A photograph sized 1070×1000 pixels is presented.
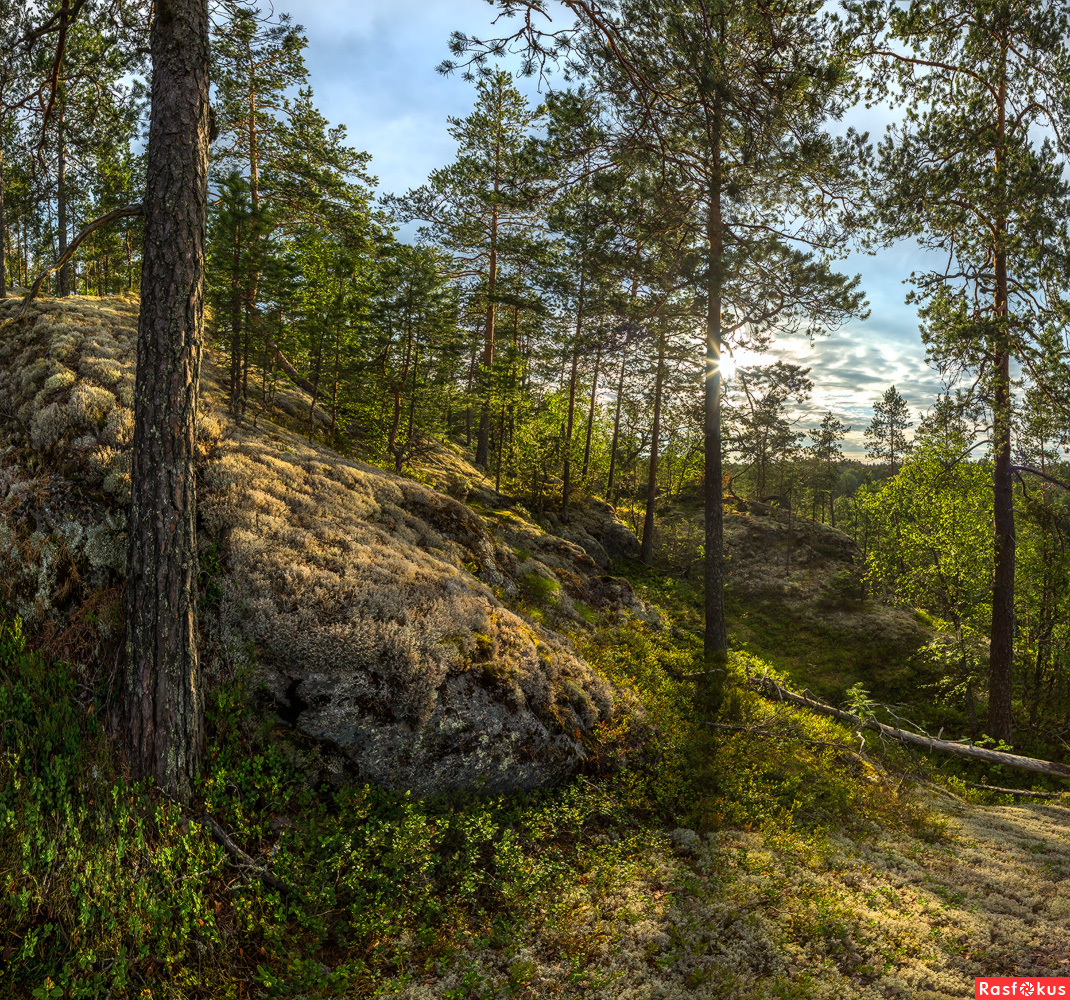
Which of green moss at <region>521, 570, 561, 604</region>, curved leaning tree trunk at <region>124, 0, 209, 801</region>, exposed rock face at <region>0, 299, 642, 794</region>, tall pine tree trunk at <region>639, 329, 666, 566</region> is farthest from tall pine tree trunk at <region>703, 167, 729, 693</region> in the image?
curved leaning tree trunk at <region>124, 0, 209, 801</region>

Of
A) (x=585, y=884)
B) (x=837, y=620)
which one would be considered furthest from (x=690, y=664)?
(x=837, y=620)

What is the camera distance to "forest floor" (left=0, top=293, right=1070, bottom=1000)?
13.0 ft

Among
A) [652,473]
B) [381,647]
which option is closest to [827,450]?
[652,473]

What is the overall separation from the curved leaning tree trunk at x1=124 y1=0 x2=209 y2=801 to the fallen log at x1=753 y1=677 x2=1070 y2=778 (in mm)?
11832

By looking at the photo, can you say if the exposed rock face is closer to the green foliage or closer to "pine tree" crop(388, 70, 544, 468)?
the green foliage

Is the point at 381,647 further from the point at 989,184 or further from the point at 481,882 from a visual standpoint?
the point at 989,184

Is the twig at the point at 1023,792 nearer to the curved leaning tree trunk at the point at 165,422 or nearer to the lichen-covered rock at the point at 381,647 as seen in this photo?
the lichen-covered rock at the point at 381,647

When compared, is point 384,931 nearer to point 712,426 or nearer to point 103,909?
point 103,909

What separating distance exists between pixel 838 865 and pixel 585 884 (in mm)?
3156

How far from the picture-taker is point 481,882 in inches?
211

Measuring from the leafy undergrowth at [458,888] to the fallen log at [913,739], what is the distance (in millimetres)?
4196

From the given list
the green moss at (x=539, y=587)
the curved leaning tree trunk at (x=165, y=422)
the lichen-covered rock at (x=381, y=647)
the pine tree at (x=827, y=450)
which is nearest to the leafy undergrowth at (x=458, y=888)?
the lichen-covered rock at (x=381, y=647)

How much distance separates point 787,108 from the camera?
840 cm

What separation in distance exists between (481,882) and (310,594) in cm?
400
